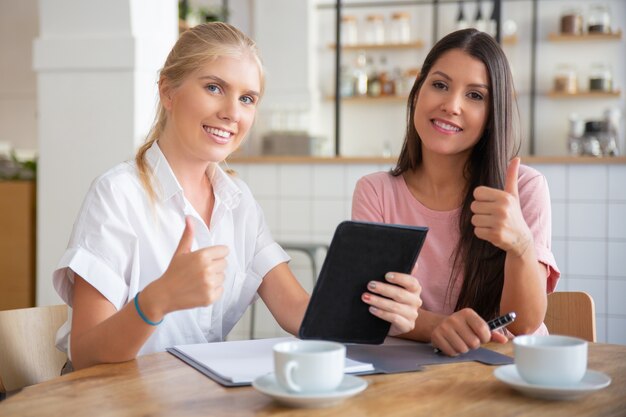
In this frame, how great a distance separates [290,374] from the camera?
83 centimetres

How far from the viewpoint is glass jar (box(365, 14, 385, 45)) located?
20.6ft

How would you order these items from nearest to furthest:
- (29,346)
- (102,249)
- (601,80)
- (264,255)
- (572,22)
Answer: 1. (102,249)
2. (29,346)
3. (264,255)
4. (601,80)
5. (572,22)

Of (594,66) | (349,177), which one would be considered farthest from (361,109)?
(349,177)

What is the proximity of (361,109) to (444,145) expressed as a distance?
16.4 feet

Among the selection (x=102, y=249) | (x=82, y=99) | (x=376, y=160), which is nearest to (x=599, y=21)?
(x=376, y=160)

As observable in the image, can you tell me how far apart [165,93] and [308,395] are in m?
0.82

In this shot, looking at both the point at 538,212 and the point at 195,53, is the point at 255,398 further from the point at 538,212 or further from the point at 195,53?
the point at 538,212

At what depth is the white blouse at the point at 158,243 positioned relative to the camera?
4.08 feet

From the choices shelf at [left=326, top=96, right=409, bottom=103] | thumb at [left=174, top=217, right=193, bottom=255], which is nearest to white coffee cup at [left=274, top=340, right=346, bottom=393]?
thumb at [left=174, top=217, right=193, bottom=255]

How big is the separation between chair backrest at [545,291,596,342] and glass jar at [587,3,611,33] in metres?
4.79

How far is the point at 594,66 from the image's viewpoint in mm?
5984

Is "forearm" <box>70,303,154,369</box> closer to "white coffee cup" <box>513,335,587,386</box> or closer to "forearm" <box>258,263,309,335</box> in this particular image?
"forearm" <box>258,263,309,335</box>

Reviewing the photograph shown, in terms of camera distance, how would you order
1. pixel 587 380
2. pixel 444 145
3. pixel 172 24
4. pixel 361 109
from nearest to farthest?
pixel 587 380, pixel 444 145, pixel 172 24, pixel 361 109

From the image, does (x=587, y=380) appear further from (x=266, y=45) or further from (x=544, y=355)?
(x=266, y=45)
